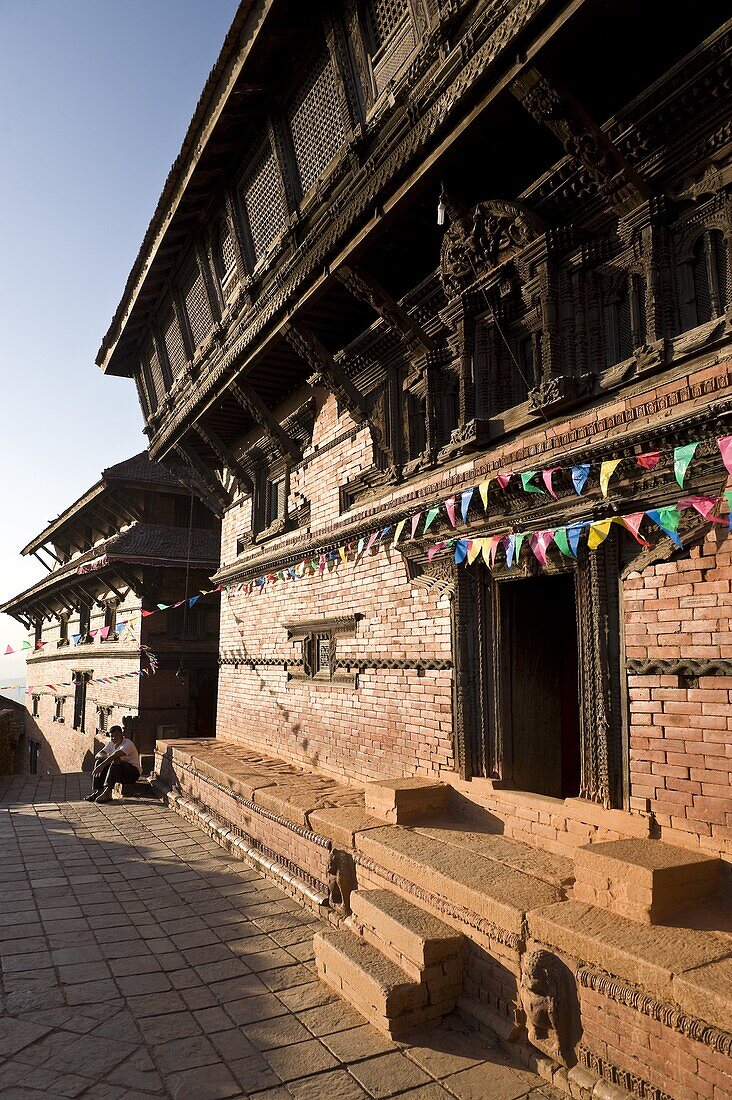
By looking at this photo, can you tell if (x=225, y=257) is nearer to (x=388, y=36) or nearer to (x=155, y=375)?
(x=155, y=375)

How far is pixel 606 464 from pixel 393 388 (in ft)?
11.2

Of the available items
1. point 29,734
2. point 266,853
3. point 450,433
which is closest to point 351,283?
point 450,433

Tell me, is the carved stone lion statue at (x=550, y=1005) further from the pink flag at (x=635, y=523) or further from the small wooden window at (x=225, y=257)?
the small wooden window at (x=225, y=257)

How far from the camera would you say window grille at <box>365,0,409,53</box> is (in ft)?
18.0

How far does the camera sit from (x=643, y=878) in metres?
3.50

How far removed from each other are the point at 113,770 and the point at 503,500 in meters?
8.90

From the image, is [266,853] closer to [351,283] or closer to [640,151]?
[351,283]

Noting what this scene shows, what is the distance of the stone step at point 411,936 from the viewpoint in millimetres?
4102

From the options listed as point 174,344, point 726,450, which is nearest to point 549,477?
point 726,450

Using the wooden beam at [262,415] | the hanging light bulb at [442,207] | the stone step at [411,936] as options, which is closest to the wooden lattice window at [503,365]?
the hanging light bulb at [442,207]

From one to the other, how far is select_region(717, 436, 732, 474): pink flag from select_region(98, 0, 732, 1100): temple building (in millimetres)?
16

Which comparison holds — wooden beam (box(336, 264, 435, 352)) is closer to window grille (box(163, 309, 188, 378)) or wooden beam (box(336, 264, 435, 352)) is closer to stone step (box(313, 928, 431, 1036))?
stone step (box(313, 928, 431, 1036))

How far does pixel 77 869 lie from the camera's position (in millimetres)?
7422

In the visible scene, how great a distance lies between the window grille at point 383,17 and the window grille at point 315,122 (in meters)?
0.58
